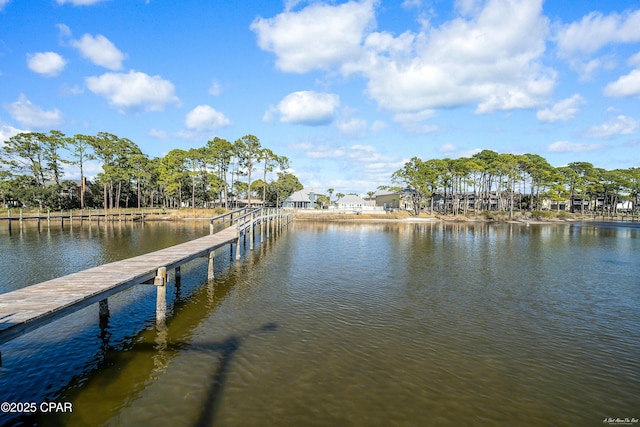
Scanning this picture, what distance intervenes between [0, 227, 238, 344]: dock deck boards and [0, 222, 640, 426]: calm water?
153 cm

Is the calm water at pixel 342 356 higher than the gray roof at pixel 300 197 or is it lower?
lower

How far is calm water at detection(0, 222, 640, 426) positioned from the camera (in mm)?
5887

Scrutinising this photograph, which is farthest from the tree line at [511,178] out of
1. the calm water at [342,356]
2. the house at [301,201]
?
the calm water at [342,356]

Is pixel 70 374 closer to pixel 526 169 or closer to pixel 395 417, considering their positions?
pixel 395 417

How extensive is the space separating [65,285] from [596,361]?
12.9 meters

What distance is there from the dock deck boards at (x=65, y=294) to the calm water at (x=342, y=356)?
5.02ft

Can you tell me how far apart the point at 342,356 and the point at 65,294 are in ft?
20.9

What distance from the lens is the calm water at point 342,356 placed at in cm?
589

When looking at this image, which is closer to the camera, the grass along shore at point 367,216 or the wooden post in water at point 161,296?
the wooden post in water at point 161,296

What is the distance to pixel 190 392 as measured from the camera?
6.34 metres

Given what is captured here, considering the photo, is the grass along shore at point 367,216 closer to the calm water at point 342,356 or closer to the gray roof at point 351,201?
the gray roof at point 351,201

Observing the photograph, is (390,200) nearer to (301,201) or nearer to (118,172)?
(301,201)

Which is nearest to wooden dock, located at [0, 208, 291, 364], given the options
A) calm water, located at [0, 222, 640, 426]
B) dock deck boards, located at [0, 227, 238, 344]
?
dock deck boards, located at [0, 227, 238, 344]

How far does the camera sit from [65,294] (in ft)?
23.3
